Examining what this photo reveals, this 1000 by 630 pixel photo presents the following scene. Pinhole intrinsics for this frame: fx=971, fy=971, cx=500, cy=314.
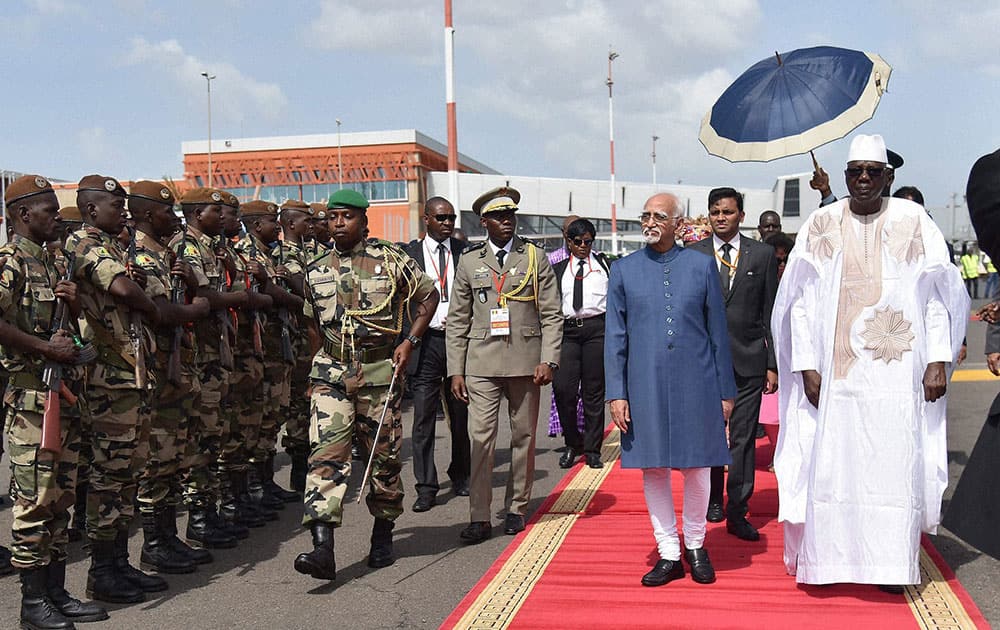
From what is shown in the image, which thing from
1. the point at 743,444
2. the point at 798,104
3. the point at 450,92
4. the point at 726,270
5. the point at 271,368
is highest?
the point at 450,92

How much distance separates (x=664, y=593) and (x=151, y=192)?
376 cm

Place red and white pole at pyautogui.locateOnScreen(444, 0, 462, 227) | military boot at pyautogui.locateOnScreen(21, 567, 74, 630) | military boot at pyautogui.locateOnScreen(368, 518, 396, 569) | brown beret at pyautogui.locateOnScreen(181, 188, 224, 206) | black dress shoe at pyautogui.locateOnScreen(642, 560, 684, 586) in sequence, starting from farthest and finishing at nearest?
red and white pole at pyautogui.locateOnScreen(444, 0, 462, 227) < brown beret at pyautogui.locateOnScreen(181, 188, 224, 206) < military boot at pyautogui.locateOnScreen(368, 518, 396, 569) < black dress shoe at pyautogui.locateOnScreen(642, 560, 684, 586) < military boot at pyautogui.locateOnScreen(21, 567, 74, 630)

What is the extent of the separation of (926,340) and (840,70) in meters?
2.03

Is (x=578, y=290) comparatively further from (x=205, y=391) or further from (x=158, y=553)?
(x=158, y=553)

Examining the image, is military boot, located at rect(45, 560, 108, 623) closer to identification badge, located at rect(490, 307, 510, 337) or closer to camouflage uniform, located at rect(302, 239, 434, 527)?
camouflage uniform, located at rect(302, 239, 434, 527)

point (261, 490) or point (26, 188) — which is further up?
point (26, 188)

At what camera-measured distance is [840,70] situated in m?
6.06

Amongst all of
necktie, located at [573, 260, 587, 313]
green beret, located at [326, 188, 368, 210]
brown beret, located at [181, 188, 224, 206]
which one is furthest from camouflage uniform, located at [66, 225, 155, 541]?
necktie, located at [573, 260, 587, 313]

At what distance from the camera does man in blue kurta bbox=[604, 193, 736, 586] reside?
17.0ft

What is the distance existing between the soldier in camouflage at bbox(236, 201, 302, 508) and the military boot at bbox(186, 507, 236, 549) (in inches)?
36.7

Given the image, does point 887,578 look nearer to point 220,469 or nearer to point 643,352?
point 643,352

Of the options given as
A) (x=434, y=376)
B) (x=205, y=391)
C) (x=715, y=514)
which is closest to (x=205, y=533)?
(x=205, y=391)

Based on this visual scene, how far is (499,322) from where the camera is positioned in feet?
21.6

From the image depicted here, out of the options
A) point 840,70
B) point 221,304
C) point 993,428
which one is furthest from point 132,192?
point 993,428
